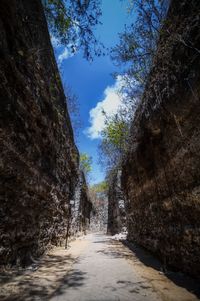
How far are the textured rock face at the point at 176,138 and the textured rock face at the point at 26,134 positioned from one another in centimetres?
327

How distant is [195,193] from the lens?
14.9 feet

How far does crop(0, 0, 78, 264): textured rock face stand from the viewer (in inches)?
207

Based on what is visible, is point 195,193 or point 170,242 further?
point 170,242

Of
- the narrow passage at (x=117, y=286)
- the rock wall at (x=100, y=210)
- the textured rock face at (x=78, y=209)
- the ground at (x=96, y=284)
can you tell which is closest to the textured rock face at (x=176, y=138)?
the ground at (x=96, y=284)

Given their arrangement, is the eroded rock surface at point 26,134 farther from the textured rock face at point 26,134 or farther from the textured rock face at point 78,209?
the textured rock face at point 78,209

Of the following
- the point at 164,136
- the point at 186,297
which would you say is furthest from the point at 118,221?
the point at 186,297

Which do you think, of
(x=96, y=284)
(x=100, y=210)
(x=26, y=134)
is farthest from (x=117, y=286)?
(x=100, y=210)

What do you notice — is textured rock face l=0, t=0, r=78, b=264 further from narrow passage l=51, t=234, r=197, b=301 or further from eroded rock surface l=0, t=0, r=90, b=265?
narrow passage l=51, t=234, r=197, b=301

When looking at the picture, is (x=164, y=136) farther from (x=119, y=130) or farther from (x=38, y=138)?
(x=119, y=130)

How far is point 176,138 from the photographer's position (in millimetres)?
5430

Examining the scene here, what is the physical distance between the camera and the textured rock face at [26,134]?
207 inches

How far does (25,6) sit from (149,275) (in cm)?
753

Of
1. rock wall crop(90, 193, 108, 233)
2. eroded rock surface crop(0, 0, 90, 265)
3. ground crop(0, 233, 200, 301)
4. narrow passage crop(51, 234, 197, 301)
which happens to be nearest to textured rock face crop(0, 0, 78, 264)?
eroded rock surface crop(0, 0, 90, 265)

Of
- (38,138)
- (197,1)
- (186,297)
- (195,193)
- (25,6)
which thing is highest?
(25,6)
